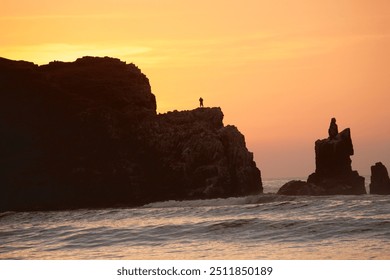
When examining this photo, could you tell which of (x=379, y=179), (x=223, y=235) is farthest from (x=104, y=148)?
(x=223, y=235)

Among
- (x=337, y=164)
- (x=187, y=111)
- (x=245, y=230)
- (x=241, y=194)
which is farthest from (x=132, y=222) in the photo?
(x=187, y=111)

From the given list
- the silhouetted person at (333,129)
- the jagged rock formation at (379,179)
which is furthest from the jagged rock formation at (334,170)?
the jagged rock formation at (379,179)

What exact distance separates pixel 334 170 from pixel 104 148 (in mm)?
23165

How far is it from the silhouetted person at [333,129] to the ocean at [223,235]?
18.2 m

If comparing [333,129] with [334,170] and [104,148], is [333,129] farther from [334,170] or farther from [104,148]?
[104,148]

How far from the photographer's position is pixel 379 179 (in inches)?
2544

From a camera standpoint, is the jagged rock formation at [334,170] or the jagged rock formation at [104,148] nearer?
the jagged rock formation at [334,170]

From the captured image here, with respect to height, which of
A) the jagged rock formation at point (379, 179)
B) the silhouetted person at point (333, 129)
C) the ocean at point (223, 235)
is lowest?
the ocean at point (223, 235)

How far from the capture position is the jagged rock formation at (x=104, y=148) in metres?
74.1

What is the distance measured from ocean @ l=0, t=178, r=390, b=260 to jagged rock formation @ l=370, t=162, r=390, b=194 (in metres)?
19.3

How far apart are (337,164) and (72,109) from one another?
2773 cm

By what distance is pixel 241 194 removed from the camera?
75000 millimetres

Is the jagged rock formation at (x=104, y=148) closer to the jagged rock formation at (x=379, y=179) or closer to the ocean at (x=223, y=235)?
the jagged rock formation at (x=379, y=179)
